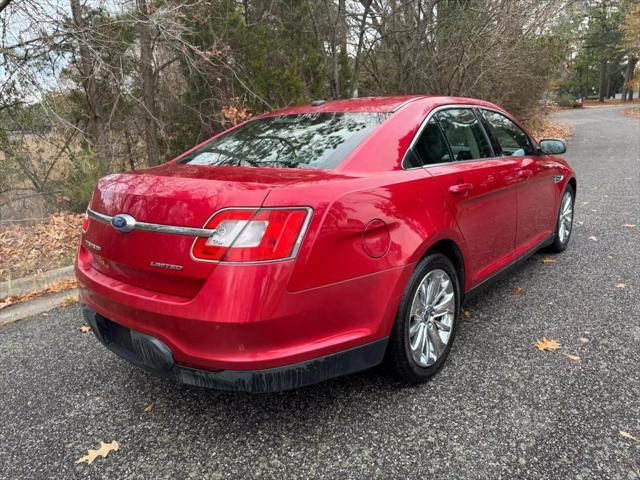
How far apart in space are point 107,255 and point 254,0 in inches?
310

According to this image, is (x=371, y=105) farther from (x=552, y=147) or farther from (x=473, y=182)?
(x=552, y=147)

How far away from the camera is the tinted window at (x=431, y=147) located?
2.69 meters

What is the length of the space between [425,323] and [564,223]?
9.82 ft

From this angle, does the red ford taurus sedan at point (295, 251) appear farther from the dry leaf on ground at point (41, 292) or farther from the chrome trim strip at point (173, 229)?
the dry leaf on ground at point (41, 292)

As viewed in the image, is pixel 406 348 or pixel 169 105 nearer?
pixel 406 348

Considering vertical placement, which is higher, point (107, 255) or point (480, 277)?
point (107, 255)

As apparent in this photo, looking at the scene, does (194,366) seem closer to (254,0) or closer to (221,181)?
(221,181)

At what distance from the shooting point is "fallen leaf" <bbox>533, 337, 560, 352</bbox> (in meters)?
2.93

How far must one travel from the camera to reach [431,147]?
283 centimetres

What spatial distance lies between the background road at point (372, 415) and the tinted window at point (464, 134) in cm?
117

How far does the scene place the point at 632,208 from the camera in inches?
256

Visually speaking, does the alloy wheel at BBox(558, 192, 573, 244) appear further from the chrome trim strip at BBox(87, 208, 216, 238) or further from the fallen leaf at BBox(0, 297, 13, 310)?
the fallen leaf at BBox(0, 297, 13, 310)

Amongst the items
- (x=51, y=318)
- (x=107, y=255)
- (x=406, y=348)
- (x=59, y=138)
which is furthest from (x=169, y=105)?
(x=406, y=348)

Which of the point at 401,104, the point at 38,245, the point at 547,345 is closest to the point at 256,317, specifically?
the point at 401,104
